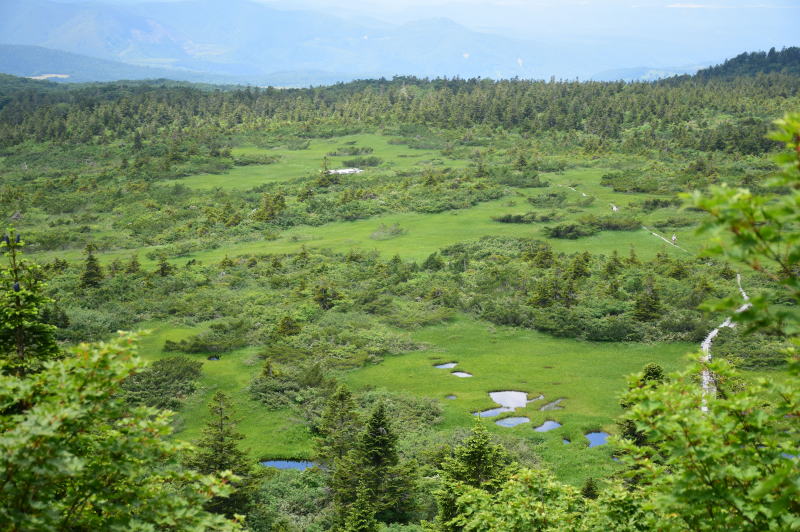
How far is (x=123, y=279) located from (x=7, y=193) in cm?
5044

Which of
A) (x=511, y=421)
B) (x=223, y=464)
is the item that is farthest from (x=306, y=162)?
(x=223, y=464)

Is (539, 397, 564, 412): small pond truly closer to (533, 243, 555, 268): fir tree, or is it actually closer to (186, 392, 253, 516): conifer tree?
(186, 392, 253, 516): conifer tree

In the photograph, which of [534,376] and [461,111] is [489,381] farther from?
[461,111]

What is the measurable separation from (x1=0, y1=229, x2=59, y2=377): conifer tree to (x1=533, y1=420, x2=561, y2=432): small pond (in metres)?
24.3

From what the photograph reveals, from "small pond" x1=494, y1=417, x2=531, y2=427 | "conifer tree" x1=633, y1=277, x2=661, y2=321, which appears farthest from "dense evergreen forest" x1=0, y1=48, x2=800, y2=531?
"small pond" x1=494, y1=417, x2=531, y2=427

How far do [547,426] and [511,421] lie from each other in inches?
75.4

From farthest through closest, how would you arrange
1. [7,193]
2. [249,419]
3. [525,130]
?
[525,130] → [7,193] → [249,419]

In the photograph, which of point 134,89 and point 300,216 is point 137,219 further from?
point 134,89

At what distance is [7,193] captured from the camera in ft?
296

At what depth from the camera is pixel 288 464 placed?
2931 centimetres

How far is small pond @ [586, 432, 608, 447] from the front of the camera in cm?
3048

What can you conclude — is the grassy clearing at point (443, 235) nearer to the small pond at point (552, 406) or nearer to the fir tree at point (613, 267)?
the fir tree at point (613, 267)

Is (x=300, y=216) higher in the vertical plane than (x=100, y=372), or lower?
lower

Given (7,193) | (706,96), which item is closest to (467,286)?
(7,193)
